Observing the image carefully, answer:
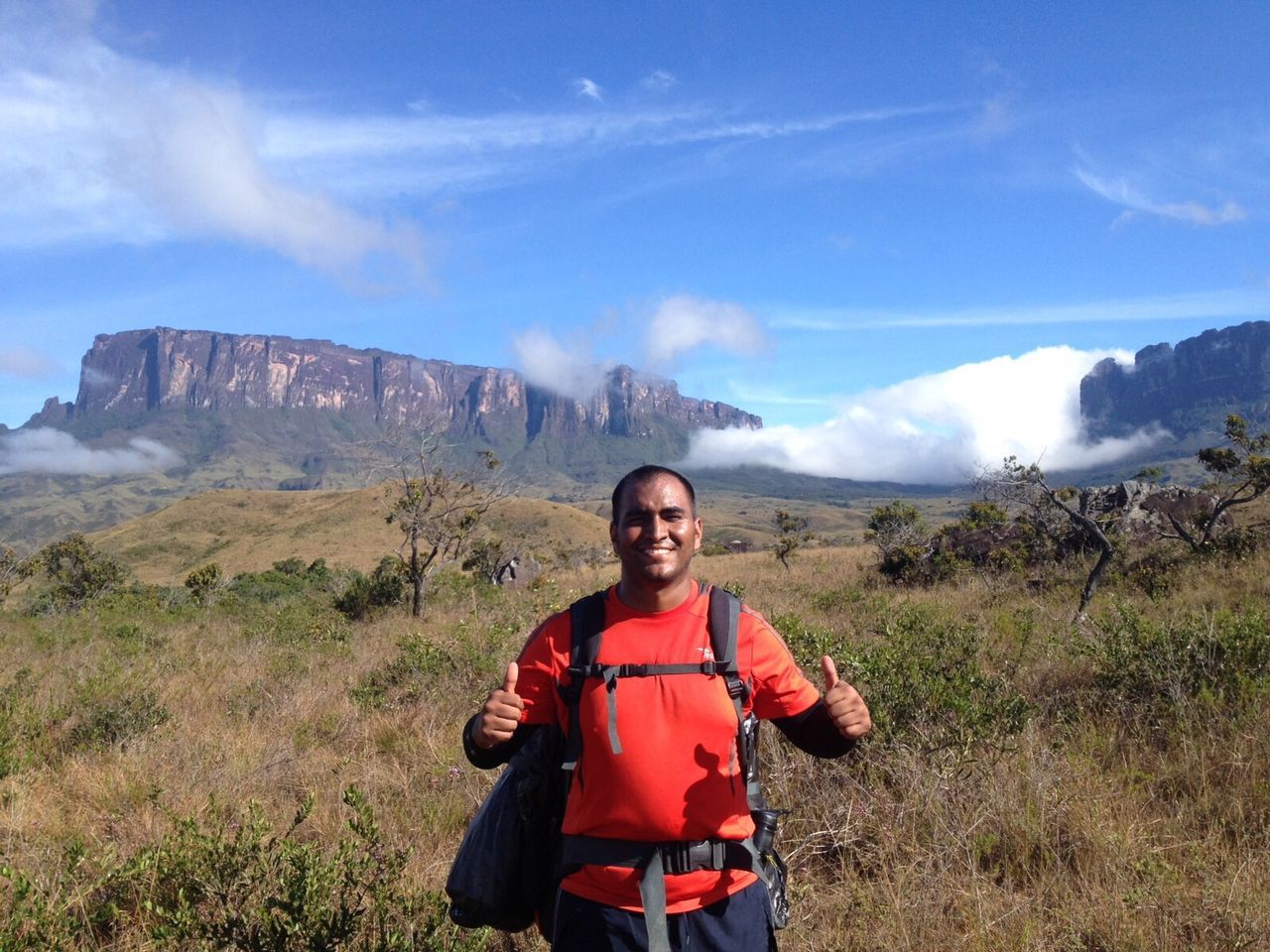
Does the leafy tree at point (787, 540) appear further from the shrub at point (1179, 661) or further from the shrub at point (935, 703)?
the shrub at point (935, 703)

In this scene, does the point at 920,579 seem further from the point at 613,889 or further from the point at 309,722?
the point at 613,889

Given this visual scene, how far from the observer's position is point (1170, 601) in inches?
353

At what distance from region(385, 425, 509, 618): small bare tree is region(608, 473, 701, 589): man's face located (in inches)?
494

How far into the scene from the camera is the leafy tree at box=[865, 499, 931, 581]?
1702 cm

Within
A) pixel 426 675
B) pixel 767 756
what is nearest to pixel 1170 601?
pixel 767 756

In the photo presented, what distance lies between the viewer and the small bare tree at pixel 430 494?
14984 millimetres

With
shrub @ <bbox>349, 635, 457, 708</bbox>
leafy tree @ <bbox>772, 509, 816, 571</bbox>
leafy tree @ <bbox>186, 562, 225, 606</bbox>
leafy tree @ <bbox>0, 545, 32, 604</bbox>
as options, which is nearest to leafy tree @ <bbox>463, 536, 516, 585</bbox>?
leafy tree @ <bbox>186, 562, 225, 606</bbox>

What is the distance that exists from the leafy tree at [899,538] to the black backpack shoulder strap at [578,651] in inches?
597

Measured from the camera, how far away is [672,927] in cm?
214

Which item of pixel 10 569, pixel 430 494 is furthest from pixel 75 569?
pixel 430 494

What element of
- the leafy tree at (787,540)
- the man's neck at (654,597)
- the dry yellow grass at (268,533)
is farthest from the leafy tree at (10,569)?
the dry yellow grass at (268,533)

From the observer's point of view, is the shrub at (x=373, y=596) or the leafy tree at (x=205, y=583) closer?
the shrub at (x=373, y=596)

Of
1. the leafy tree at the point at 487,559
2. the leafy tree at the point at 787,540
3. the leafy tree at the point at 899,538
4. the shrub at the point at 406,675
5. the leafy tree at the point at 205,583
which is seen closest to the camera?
the shrub at the point at 406,675

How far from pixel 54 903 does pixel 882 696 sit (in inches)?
165
